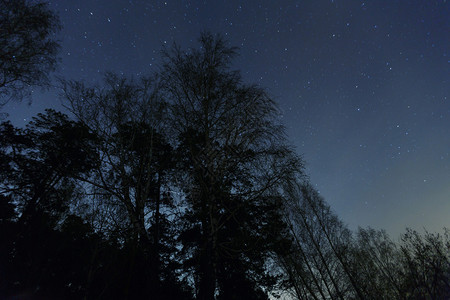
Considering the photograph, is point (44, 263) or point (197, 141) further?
point (44, 263)

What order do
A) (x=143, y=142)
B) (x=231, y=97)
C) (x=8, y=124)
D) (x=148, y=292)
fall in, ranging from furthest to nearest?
(x=8, y=124) < (x=143, y=142) < (x=231, y=97) < (x=148, y=292)

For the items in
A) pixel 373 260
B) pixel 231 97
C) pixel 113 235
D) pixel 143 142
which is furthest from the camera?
pixel 373 260

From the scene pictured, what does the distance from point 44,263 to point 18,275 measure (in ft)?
6.63

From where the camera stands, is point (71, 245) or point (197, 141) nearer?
point (197, 141)

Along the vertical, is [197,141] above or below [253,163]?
above

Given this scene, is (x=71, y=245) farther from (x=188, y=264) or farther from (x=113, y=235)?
(x=113, y=235)

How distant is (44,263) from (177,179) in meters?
13.1

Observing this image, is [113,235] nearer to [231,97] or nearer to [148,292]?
[148,292]

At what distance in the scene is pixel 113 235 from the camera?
18.4 feet

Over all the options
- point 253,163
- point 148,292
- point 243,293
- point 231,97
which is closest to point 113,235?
point 148,292

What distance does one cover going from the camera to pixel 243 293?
1116 cm

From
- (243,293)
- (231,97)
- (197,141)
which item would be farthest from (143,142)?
(243,293)

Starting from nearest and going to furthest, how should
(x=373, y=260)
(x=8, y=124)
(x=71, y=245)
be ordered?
1. (x=71, y=245)
2. (x=8, y=124)
3. (x=373, y=260)

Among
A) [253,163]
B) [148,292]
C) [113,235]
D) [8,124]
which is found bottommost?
[148,292]
